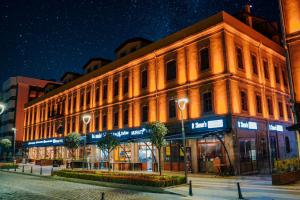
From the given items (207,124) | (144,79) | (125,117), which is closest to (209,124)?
(207,124)

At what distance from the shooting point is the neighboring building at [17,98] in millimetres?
73250

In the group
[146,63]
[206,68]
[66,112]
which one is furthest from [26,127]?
[206,68]

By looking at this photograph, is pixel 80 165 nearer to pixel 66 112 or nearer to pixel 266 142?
pixel 66 112

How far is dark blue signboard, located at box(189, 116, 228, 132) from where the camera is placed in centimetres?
2233

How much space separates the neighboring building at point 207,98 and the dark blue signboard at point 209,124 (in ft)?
0.28

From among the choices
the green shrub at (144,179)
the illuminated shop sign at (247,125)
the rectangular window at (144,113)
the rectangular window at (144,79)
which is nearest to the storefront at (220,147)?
the illuminated shop sign at (247,125)

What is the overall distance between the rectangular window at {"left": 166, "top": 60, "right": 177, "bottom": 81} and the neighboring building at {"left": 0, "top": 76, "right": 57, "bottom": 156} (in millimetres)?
53412

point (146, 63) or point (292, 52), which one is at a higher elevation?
point (146, 63)

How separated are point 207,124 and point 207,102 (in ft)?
7.29

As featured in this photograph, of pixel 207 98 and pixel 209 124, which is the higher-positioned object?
pixel 207 98

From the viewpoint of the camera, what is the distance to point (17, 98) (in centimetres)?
7400

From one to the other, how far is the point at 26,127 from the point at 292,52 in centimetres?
5910

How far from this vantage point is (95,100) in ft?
132

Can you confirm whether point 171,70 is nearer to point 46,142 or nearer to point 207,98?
point 207,98
